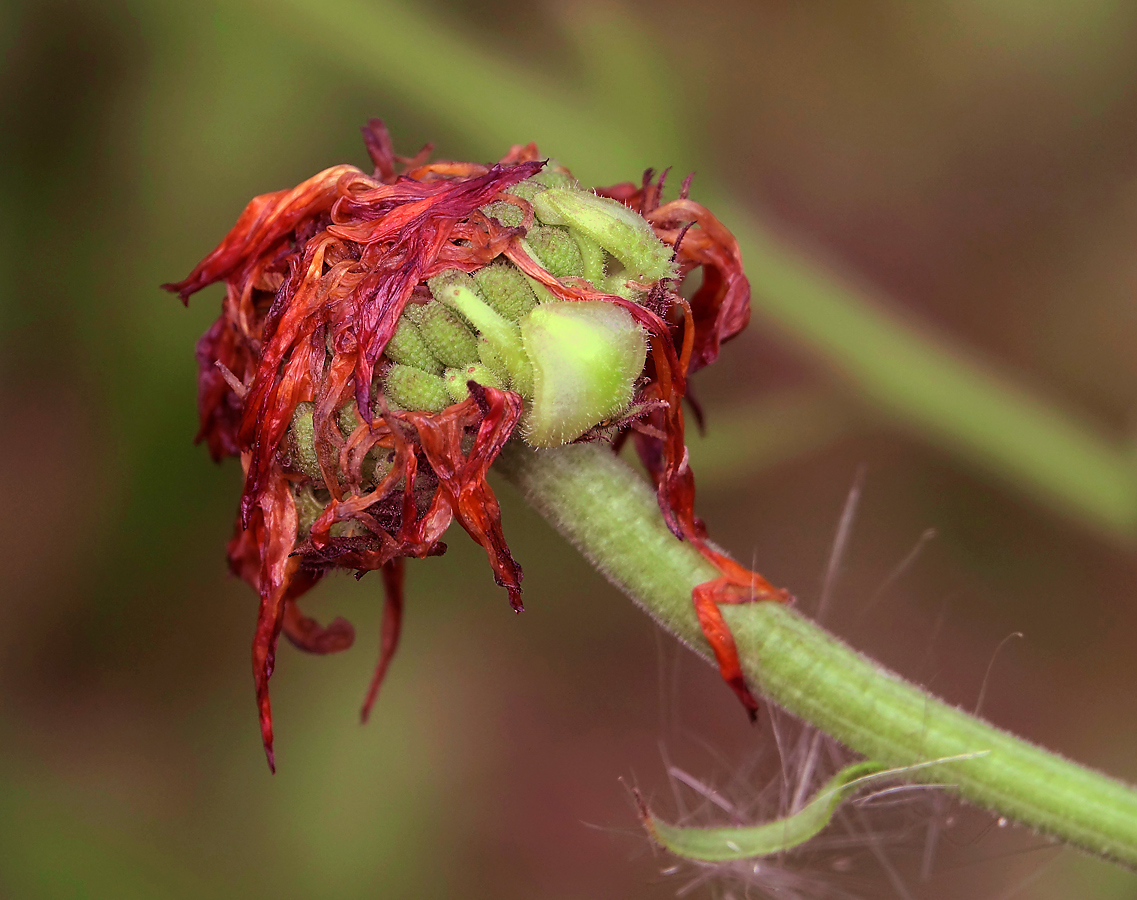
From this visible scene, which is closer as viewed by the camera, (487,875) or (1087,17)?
(1087,17)

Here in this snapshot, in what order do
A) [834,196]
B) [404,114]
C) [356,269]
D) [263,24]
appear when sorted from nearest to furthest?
[356,269], [263,24], [404,114], [834,196]

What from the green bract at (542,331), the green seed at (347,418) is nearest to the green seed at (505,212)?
the green bract at (542,331)

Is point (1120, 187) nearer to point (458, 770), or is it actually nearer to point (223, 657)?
point (458, 770)

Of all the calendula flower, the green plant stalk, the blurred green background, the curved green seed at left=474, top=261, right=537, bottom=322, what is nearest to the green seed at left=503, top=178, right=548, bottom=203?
the calendula flower

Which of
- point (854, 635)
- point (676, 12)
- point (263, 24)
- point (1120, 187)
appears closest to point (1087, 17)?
point (1120, 187)

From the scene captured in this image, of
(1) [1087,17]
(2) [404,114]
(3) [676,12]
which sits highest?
(1) [1087,17]

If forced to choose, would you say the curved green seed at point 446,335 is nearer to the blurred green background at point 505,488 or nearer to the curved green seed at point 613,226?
the curved green seed at point 613,226

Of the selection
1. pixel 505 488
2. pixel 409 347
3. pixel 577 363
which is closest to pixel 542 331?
pixel 577 363

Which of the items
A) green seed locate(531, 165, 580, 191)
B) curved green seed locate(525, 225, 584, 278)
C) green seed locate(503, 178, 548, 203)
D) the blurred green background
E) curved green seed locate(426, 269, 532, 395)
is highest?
green seed locate(531, 165, 580, 191)

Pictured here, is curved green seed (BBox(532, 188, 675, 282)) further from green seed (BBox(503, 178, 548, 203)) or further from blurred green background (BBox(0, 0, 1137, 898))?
blurred green background (BBox(0, 0, 1137, 898))
